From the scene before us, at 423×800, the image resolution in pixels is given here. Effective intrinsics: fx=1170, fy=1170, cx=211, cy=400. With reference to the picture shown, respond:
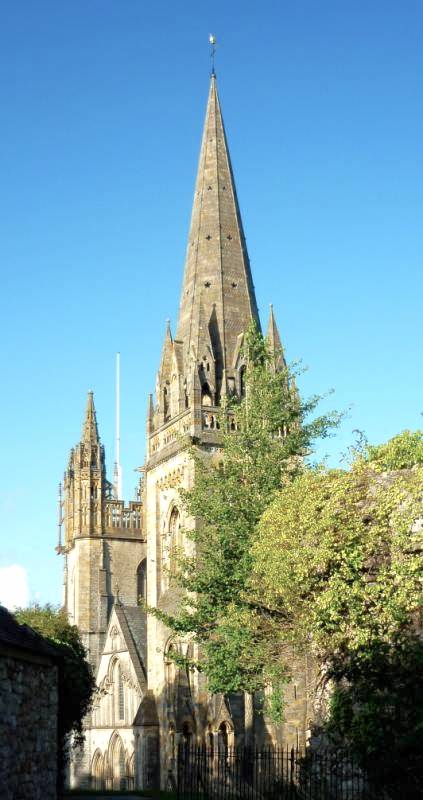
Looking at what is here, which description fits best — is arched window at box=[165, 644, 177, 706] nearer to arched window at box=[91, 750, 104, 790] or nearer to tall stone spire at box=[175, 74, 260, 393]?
arched window at box=[91, 750, 104, 790]

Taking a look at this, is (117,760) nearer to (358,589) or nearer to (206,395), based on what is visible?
(206,395)

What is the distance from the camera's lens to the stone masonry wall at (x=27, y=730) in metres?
21.9

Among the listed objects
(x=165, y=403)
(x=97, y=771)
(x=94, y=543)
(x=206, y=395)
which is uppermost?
(x=165, y=403)

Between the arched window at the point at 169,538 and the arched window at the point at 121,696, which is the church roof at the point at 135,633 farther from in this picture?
the arched window at the point at 169,538

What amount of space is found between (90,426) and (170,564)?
20802mm

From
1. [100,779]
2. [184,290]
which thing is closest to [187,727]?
[100,779]

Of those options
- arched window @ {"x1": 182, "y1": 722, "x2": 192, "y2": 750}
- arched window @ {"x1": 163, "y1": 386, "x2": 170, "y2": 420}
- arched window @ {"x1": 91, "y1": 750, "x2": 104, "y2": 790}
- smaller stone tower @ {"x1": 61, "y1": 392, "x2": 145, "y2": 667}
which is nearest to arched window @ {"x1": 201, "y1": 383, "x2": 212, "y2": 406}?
arched window @ {"x1": 163, "y1": 386, "x2": 170, "y2": 420}

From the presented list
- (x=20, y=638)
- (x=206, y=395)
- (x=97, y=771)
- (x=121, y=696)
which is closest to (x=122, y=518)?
(x=121, y=696)

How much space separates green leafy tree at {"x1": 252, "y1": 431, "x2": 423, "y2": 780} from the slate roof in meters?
6.80

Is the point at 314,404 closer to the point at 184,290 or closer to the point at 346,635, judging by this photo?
the point at 346,635

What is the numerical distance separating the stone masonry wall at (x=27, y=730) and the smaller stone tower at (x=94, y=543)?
1701 inches

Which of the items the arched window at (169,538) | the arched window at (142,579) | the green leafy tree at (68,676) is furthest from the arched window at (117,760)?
the arched window at (169,538)

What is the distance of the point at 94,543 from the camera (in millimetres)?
72500

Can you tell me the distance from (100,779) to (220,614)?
32.0 m
